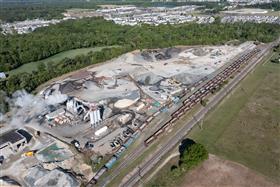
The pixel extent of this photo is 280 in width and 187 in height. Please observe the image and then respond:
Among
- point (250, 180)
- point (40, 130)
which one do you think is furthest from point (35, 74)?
point (250, 180)

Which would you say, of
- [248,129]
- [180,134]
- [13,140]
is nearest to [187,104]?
[180,134]

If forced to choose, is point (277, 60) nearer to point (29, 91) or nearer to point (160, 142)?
point (160, 142)

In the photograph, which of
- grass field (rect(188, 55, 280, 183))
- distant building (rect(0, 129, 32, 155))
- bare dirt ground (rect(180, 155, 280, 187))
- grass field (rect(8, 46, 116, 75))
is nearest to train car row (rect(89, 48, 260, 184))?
grass field (rect(188, 55, 280, 183))

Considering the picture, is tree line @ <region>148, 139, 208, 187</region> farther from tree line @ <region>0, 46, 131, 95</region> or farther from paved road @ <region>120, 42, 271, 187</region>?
tree line @ <region>0, 46, 131, 95</region>

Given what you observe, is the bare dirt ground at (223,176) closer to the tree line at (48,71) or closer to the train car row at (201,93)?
the train car row at (201,93)

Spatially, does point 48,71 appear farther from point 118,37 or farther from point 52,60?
point 118,37

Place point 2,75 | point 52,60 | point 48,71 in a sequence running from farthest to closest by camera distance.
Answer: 1. point 52,60
2. point 2,75
3. point 48,71
